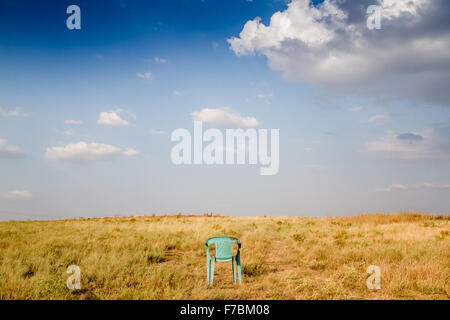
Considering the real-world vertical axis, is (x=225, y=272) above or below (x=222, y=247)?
below

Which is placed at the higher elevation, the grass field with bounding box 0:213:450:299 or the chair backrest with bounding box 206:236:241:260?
the chair backrest with bounding box 206:236:241:260

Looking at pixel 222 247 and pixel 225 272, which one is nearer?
pixel 222 247

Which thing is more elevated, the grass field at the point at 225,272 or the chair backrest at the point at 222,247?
the chair backrest at the point at 222,247

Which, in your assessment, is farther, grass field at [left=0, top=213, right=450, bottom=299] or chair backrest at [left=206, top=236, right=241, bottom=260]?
chair backrest at [left=206, top=236, right=241, bottom=260]

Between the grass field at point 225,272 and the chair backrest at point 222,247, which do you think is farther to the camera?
the chair backrest at point 222,247

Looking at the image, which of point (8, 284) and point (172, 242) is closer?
point (8, 284)
